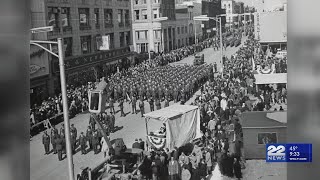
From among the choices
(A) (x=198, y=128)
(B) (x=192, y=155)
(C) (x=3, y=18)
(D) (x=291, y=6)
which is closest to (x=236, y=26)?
(D) (x=291, y=6)

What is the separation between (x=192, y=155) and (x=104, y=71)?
191cm

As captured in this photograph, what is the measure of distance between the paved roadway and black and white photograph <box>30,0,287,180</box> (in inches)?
0.6

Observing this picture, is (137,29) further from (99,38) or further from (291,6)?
(291,6)

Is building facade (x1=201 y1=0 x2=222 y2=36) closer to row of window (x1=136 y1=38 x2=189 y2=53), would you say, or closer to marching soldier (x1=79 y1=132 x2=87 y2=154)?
row of window (x1=136 y1=38 x2=189 y2=53)

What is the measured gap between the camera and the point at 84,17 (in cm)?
667

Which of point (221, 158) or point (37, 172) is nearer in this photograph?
point (37, 172)

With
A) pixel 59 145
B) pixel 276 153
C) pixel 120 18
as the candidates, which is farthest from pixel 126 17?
pixel 276 153

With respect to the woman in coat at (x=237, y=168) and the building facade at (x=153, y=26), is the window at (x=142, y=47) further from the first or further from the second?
the woman in coat at (x=237, y=168)

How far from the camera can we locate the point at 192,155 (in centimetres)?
677

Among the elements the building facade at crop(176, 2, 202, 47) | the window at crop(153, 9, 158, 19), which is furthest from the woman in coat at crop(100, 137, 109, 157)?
the window at crop(153, 9, 158, 19)

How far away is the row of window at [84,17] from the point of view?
20.7 ft

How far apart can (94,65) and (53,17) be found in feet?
3.20

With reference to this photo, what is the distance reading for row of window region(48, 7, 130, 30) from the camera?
20.7ft

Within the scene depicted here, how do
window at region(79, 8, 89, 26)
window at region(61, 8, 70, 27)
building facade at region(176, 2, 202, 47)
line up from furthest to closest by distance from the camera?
1. building facade at region(176, 2, 202, 47)
2. window at region(79, 8, 89, 26)
3. window at region(61, 8, 70, 27)
